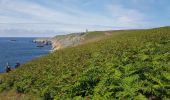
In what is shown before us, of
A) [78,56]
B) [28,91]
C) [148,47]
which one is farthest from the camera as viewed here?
[78,56]

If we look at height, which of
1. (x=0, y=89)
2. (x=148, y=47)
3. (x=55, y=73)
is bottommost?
(x=0, y=89)

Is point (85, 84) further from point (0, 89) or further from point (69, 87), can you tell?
point (0, 89)

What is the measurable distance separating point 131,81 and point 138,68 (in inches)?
55.1

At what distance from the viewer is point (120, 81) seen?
16359mm

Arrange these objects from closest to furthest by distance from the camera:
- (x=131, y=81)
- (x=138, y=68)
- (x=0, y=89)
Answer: (x=131, y=81) < (x=138, y=68) < (x=0, y=89)

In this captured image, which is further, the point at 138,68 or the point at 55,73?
the point at 55,73

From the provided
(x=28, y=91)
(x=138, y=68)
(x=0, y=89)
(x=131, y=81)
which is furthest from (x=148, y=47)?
(x=0, y=89)

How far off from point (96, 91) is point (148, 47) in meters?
7.38

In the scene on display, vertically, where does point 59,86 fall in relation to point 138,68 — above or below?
below

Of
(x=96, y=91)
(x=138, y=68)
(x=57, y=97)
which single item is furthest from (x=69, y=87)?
(x=138, y=68)

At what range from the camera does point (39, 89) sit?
2255cm

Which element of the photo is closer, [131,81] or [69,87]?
[131,81]

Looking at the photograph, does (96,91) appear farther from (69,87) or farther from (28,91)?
(28,91)

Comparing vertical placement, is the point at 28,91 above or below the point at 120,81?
below
